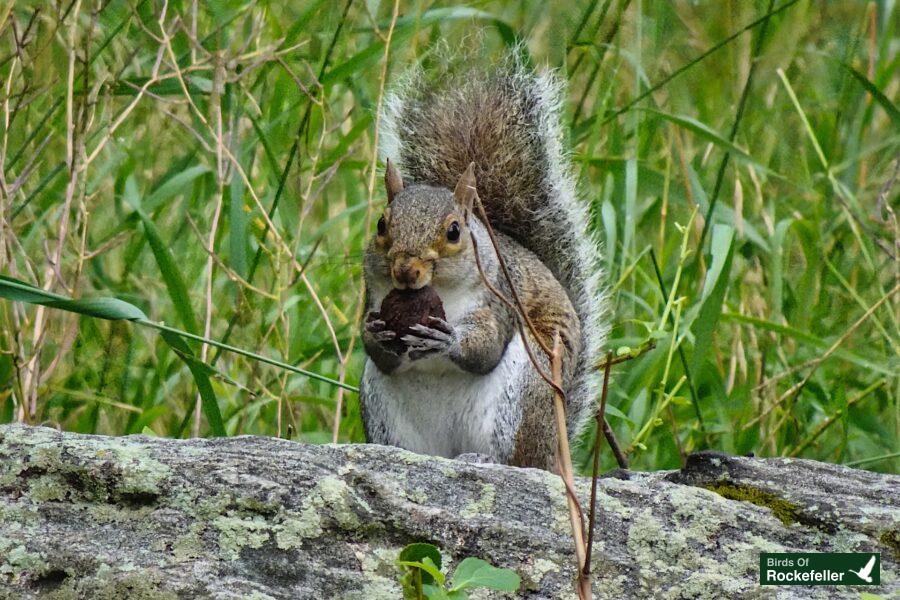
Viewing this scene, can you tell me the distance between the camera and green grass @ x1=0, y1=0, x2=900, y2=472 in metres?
2.37

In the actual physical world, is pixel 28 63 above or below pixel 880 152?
below

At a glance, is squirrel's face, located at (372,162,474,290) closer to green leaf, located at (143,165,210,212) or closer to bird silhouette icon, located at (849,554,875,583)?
green leaf, located at (143,165,210,212)

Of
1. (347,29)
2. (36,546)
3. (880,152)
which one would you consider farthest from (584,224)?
(36,546)

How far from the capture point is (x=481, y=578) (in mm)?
1163

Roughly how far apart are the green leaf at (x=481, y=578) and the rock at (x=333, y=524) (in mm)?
194

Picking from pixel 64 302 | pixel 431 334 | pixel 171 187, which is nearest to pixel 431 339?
pixel 431 334

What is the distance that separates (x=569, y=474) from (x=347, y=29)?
165 centimetres

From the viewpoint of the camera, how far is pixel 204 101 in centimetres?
282

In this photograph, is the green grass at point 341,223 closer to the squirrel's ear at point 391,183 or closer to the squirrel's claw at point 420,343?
the squirrel's ear at point 391,183

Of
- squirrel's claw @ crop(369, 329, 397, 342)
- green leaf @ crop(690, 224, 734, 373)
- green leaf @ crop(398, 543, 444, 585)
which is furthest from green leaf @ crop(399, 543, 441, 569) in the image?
green leaf @ crop(690, 224, 734, 373)

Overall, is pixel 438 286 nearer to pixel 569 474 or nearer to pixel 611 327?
pixel 611 327

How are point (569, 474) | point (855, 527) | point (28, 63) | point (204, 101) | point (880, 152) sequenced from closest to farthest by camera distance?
1. point (569, 474)
2. point (855, 527)
3. point (28, 63)
4. point (204, 101)
5. point (880, 152)

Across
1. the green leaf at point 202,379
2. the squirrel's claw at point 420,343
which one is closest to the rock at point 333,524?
the green leaf at point 202,379

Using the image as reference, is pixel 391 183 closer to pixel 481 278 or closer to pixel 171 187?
pixel 481 278
